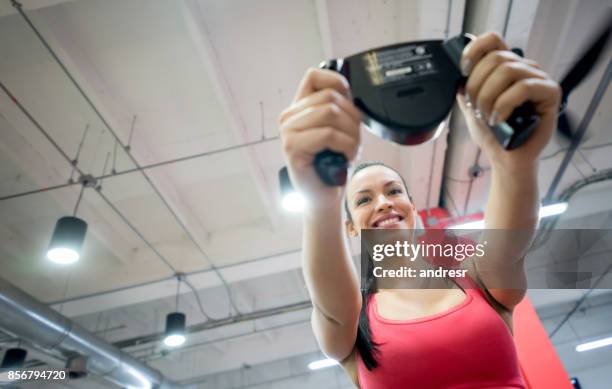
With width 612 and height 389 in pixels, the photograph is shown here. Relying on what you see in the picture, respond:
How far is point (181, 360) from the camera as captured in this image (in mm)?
9273

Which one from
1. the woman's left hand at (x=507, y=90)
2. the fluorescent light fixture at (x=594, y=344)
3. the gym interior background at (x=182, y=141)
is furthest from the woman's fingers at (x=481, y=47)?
the fluorescent light fixture at (x=594, y=344)

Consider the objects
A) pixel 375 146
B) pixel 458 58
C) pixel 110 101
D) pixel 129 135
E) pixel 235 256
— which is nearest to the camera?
pixel 458 58

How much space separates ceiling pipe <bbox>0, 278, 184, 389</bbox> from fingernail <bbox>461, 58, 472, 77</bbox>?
4.73m

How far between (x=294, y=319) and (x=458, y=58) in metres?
7.97

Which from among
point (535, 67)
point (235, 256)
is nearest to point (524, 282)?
point (535, 67)

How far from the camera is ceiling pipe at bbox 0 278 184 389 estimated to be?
12.3 ft

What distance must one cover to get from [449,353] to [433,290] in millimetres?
187

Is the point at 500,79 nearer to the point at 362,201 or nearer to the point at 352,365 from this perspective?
the point at 362,201

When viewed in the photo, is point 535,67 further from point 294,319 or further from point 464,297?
point 294,319

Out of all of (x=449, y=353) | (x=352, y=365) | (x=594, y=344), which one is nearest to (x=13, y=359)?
(x=352, y=365)

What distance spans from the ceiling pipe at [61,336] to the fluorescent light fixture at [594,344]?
988 cm

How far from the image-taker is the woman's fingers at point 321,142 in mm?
483

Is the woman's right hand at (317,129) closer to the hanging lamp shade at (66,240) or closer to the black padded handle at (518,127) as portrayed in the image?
the black padded handle at (518,127)

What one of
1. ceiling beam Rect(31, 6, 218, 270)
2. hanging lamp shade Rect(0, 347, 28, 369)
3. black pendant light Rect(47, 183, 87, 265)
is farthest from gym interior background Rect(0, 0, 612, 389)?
hanging lamp shade Rect(0, 347, 28, 369)
